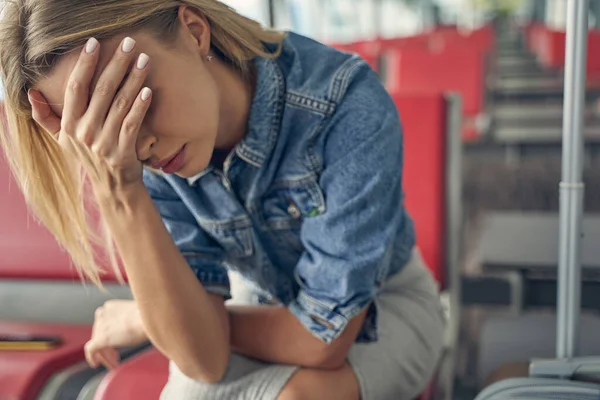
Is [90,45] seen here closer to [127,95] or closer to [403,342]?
[127,95]

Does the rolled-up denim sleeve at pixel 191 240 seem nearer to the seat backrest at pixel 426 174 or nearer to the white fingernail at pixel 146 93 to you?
the white fingernail at pixel 146 93

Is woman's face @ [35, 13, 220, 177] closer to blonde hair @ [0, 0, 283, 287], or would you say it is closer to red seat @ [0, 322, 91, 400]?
blonde hair @ [0, 0, 283, 287]

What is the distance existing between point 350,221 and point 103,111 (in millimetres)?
345

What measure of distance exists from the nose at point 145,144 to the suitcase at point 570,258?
1.73ft

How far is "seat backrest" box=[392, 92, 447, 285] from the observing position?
1681 millimetres

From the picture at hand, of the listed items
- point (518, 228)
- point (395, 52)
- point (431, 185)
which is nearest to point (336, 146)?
point (431, 185)

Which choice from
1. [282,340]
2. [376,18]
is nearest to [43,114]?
[282,340]

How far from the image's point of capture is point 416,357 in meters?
1.19

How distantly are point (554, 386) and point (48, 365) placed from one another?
905mm

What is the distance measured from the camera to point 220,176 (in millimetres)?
1077

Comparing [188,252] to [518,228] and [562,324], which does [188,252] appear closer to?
[562,324]

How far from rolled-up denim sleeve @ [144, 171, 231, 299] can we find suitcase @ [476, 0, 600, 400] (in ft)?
1.34

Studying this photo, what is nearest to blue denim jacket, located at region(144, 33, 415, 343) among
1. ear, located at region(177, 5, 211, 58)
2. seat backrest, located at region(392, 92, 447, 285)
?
ear, located at region(177, 5, 211, 58)

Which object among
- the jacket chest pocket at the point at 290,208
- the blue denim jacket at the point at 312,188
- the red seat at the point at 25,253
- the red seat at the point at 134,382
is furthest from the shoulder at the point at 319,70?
the red seat at the point at 25,253
